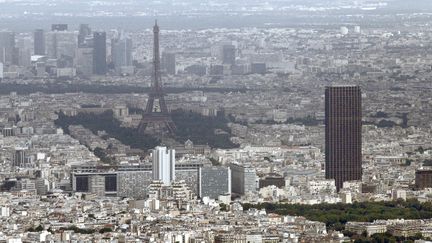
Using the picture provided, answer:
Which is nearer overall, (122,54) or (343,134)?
(343,134)

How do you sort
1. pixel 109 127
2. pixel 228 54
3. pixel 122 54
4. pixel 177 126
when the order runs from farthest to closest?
pixel 122 54, pixel 228 54, pixel 109 127, pixel 177 126

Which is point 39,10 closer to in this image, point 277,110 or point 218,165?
point 277,110

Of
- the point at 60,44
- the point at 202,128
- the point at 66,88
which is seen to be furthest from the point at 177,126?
the point at 60,44

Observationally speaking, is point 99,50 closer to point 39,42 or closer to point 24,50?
point 39,42

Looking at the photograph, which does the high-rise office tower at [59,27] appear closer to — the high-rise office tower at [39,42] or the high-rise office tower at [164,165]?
the high-rise office tower at [39,42]

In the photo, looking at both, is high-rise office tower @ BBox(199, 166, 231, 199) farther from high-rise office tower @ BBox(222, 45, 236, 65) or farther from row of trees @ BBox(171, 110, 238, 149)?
high-rise office tower @ BBox(222, 45, 236, 65)

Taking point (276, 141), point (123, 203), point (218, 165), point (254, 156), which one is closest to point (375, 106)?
point (276, 141)
